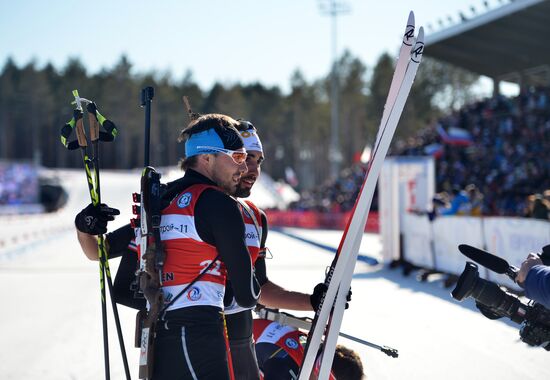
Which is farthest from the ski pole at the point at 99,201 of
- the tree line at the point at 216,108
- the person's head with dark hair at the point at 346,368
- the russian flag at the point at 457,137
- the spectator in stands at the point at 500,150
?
the tree line at the point at 216,108

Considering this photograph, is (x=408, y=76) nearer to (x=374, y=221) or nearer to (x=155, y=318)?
(x=155, y=318)

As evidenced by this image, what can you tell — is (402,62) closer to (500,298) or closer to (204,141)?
(204,141)

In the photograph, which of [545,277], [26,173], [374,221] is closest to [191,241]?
[545,277]

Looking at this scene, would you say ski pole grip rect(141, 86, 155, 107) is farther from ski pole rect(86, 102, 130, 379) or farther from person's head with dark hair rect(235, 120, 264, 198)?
person's head with dark hair rect(235, 120, 264, 198)

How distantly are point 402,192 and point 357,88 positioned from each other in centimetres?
7837

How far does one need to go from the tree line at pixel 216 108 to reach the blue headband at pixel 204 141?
237 ft

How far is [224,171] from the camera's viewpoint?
3203mm

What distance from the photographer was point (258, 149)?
13.8 ft

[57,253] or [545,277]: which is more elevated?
[545,277]

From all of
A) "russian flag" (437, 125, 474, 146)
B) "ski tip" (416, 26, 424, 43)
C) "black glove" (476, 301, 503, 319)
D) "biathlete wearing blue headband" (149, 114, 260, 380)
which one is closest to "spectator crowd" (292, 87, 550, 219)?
"russian flag" (437, 125, 474, 146)

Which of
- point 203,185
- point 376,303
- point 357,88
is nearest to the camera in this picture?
point 203,185

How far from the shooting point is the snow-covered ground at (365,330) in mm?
6691

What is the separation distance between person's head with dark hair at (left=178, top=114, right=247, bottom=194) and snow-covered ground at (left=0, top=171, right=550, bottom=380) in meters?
3.53

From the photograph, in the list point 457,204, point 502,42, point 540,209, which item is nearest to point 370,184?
point 540,209
